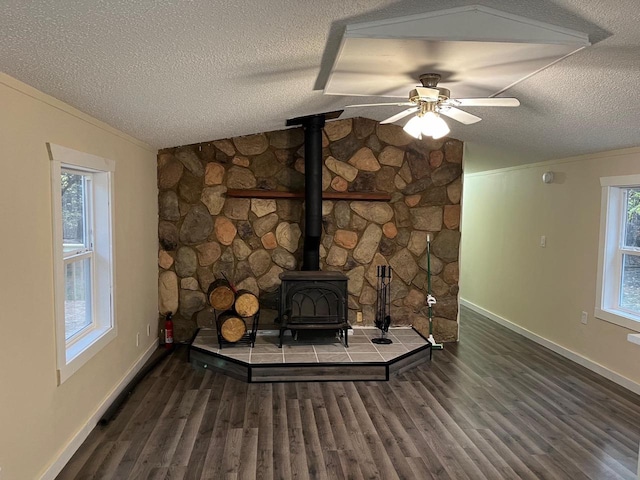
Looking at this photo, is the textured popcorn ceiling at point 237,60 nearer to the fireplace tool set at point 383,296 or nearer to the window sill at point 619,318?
the window sill at point 619,318

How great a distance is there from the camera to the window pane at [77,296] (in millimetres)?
3154

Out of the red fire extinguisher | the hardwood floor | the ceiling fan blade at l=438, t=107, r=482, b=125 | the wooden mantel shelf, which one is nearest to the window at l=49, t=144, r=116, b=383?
the hardwood floor

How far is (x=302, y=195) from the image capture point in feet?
17.0

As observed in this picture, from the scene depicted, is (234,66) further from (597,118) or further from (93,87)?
(597,118)

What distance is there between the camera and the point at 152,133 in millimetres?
4039

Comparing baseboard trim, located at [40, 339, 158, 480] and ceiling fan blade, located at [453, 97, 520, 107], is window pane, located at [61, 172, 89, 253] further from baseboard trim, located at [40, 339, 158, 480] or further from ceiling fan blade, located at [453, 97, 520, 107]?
ceiling fan blade, located at [453, 97, 520, 107]

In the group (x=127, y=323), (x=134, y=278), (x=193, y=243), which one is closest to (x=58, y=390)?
(x=127, y=323)

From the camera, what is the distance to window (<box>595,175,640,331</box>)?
423 centimetres

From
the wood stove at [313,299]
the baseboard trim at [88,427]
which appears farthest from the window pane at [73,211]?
the wood stove at [313,299]

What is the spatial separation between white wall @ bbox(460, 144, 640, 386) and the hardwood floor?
0.44 metres

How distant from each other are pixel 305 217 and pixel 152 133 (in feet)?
5.62

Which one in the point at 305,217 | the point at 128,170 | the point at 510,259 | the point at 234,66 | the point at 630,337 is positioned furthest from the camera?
the point at 510,259

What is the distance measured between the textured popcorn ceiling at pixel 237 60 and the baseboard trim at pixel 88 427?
2.00 metres

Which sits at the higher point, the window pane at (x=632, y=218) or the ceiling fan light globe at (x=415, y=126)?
the ceiling fan light globe at (x=415, y=126)
